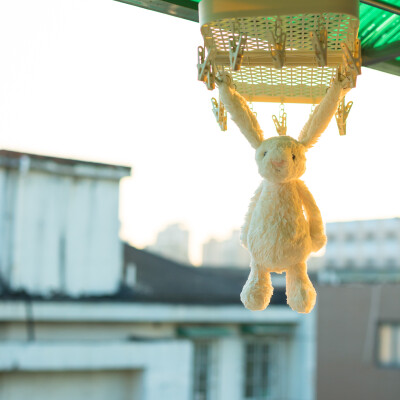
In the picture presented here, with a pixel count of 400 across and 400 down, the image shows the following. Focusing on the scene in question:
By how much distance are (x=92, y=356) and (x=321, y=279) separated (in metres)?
2.36

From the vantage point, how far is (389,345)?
502 cm

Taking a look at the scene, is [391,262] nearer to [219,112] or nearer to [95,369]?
[95,369]

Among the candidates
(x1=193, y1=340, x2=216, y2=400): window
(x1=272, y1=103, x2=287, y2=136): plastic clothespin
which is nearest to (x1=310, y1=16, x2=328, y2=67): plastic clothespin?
(x1=272, y1=103, x2=287, y2=136): plastic clothespin

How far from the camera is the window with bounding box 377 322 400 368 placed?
4.96 m

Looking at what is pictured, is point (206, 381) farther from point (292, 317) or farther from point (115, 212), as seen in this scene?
point (115, 212)

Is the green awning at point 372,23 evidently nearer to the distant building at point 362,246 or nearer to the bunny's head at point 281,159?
the bunny's head at point 281,159

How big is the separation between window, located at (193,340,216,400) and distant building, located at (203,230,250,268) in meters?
1.16

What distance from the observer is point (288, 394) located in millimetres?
5426

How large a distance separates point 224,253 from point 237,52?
17.9 feet

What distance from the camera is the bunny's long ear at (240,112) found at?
Result: 729mm

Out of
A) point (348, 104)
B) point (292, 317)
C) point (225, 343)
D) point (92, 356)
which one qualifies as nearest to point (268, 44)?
point (348, 104)

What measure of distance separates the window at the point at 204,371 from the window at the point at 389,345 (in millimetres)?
Result: 1427

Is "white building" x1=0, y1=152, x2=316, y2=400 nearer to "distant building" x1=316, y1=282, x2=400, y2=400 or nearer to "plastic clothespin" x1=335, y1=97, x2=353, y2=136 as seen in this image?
"distant building" x1=316, y1=282, x2=400, y2=400

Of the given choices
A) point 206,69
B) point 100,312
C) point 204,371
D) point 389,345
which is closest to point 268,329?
point 204,371
